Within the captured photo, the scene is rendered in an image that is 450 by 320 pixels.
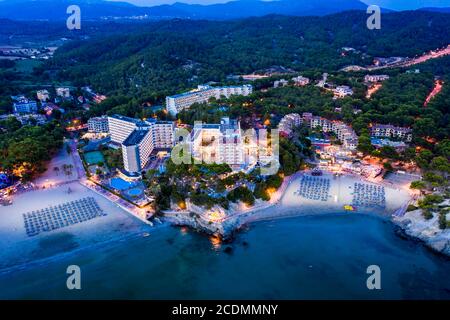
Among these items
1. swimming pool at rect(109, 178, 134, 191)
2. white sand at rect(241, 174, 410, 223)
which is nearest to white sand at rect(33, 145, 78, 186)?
swimming pool at rect(109, 178, 134, 191)

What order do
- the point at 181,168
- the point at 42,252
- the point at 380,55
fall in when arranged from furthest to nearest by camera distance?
1. the point at 380,55
2. the point at 181,168
3. the point at 42,252

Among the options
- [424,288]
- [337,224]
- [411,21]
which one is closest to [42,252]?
[337,224]

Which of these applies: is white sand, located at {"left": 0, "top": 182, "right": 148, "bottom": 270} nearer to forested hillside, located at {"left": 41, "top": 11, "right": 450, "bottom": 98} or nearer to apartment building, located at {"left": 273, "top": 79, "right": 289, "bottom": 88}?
forested hillside, located at {"left": 41, "top": 11, "right": 450, "bottom": 98}

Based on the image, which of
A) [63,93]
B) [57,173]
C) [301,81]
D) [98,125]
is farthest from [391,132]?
[63,93]

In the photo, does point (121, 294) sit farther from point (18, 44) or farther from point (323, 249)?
point (18, 44)

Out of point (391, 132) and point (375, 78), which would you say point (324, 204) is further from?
point (375, 78)
